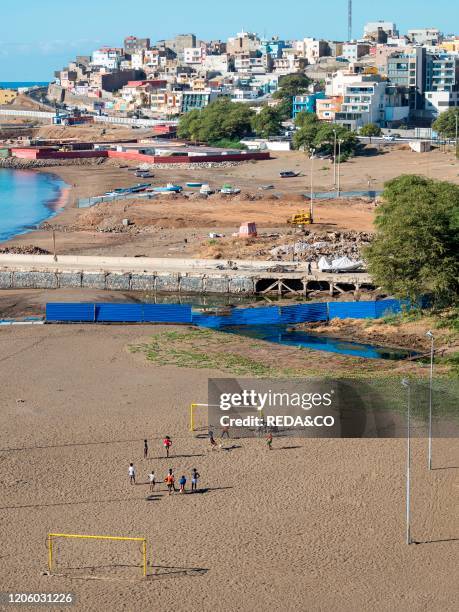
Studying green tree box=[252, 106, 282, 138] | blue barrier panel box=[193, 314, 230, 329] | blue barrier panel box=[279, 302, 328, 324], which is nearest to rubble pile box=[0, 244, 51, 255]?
blue barrier panel box=[193, 314, 230, 329]

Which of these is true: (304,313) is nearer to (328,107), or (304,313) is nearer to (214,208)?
(214,208)

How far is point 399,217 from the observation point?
38500mm

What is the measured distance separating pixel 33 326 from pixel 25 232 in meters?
25.7

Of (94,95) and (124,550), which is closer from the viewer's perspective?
(124,550)

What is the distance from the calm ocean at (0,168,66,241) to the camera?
67.2m

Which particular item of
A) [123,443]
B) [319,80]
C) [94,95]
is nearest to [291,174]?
[123,443]

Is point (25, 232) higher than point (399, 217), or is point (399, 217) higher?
point (399, 217)

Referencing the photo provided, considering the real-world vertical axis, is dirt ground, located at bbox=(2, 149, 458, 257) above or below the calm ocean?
above

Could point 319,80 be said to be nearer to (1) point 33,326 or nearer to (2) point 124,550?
(1) point 33,326

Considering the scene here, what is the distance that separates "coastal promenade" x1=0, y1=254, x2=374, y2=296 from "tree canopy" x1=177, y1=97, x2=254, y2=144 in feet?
213

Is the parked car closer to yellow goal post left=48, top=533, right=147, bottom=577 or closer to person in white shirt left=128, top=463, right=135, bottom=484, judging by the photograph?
person in white shirt left=128, top=463, right=135, bottom=484

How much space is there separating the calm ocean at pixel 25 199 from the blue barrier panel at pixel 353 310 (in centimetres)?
2678
